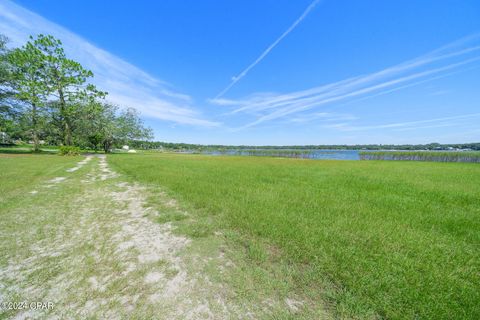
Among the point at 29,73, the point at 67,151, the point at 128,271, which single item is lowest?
the point at 128,271

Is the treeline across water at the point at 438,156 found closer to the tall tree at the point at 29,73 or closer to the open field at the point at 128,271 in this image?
the open field at the point at 128,271

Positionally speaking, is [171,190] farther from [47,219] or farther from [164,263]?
[164,263]

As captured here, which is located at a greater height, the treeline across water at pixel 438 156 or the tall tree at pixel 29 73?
the tall tree at pixel 29 73

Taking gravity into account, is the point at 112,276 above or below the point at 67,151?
below

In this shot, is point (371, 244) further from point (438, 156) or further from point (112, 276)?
point (438, 156)

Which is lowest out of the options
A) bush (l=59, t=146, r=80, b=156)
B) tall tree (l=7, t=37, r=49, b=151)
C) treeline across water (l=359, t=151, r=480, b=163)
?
treeline across water (l=359, t=151, r=480, b=163)

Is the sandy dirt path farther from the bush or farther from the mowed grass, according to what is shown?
the bush

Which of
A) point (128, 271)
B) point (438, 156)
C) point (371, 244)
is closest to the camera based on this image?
point (128, 271)

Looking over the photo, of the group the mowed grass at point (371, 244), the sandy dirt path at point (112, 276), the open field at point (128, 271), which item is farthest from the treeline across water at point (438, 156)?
the sandy dirt path at point (112, 276)

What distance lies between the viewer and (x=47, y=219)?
167 inches

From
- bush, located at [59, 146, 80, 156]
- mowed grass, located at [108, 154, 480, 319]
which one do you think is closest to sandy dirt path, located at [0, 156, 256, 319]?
mowed grass, located at [108, 154, 480, 319]

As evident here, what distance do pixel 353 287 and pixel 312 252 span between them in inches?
30.5

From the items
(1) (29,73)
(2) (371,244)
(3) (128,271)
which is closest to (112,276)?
(3) (128,271)

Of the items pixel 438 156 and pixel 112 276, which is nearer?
pixel 112 276
